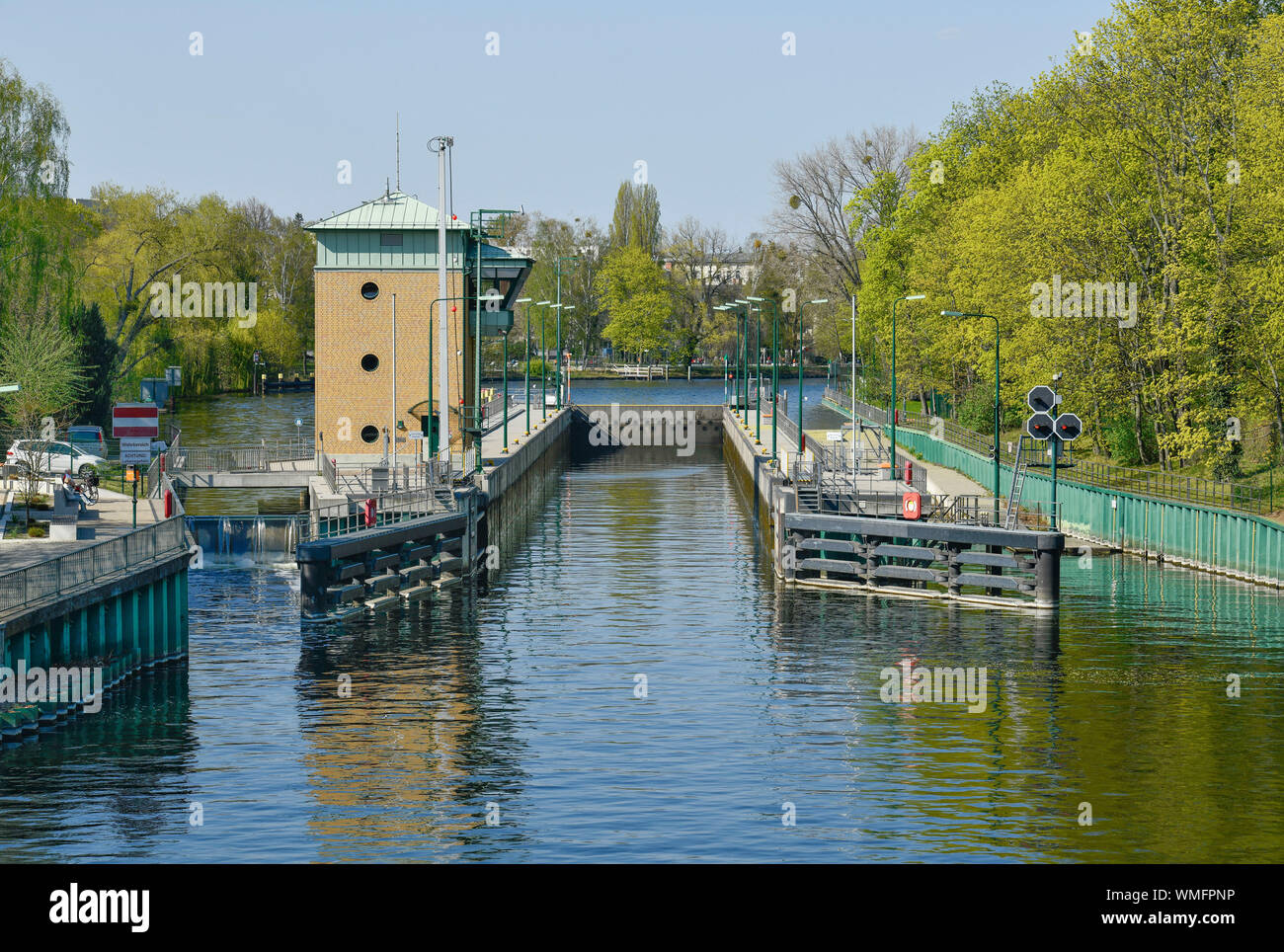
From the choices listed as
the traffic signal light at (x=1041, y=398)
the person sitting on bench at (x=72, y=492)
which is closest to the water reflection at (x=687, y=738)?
the person sitting on bench at (x=72, y=492)

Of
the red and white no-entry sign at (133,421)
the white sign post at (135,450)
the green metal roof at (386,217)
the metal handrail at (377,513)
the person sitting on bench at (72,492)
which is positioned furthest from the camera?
the green metal roof at (386,217)

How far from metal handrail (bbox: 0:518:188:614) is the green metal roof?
1711 inches

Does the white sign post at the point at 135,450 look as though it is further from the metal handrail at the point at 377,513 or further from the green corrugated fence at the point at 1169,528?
the green corrugated fence at the point at 1169,528

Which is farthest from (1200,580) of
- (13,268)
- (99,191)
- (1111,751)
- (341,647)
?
(99,191)

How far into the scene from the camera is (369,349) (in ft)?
259

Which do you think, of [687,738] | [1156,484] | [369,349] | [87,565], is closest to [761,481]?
[1156,484]

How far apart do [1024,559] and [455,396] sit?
4138cm

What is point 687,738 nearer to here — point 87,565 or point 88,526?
point 87,565

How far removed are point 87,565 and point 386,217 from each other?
51.0 m

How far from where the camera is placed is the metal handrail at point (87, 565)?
90.2 ft

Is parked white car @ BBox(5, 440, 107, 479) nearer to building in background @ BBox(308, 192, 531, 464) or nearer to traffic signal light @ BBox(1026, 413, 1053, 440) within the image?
building in background @ BBox(308, 192, 531, 464)

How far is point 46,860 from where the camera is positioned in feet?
70.1

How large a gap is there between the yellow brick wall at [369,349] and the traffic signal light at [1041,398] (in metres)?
39.8
